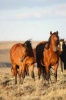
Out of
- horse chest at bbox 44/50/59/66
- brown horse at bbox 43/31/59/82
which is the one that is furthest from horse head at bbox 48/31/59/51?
horse chest at bbox 44/50/59/66

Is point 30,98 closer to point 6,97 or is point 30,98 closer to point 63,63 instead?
point 6,97

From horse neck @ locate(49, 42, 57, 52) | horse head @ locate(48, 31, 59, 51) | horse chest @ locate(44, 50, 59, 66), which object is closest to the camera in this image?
horse head @ locate(48, 31, 59, 51)

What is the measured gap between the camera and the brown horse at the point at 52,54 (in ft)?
56.7

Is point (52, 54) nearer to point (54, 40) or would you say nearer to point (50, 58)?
point (50, 58)

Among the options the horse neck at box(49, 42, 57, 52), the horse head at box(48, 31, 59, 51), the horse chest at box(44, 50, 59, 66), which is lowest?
the horse chest at box(44, 50, 59, 66)

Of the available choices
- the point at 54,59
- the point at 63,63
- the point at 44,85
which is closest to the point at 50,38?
the point at 54,59

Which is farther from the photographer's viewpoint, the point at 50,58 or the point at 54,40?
the point at 50,58

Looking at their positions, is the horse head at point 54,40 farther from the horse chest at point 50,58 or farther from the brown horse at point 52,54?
the horse chest at point 50,58

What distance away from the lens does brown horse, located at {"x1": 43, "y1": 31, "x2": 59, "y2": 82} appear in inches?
681

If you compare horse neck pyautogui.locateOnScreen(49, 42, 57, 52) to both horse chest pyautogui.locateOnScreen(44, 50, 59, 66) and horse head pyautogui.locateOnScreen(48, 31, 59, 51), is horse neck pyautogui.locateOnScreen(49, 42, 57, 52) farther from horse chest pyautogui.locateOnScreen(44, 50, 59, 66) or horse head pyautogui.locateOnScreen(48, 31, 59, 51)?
horse chest pyautogui.locateOnScreen(44, 50, 59, 66)

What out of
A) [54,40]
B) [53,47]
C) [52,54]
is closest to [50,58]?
[52,54]

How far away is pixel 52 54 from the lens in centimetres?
1783

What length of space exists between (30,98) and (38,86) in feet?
9.26

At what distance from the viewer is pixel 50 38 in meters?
17.6
